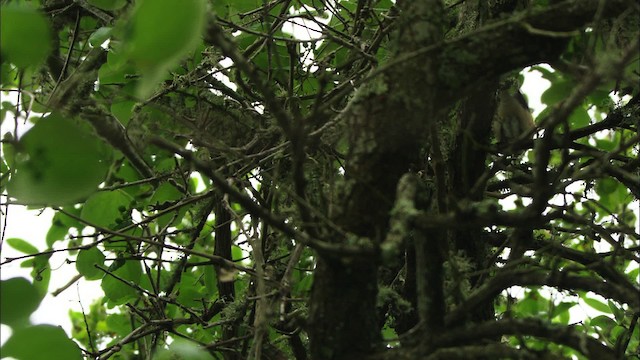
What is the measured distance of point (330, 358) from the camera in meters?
0.79

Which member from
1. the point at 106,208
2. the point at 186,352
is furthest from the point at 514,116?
the point at 186,352

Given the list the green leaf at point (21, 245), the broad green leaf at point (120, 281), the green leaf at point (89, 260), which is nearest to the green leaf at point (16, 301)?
the green leaf at point (89, 260)

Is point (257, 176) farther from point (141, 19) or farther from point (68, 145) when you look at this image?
point (141, 19)

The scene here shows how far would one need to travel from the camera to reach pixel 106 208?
1455 mm

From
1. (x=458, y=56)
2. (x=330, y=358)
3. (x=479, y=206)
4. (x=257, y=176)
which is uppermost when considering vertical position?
(x=257, y=176)

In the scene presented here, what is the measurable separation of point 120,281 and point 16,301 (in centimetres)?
88

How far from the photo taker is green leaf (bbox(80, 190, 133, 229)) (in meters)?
1.44

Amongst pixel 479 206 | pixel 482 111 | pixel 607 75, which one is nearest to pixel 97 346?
pixel 482 111

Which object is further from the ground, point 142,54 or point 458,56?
point 458,56

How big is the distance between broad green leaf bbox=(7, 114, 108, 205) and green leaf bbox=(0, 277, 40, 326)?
0.08m

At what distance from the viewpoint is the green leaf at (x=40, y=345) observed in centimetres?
68

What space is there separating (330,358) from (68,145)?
1.20 ft

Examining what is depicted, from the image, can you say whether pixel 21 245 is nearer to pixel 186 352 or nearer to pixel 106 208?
pixel 106 208

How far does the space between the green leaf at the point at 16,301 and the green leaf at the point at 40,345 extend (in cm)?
1
